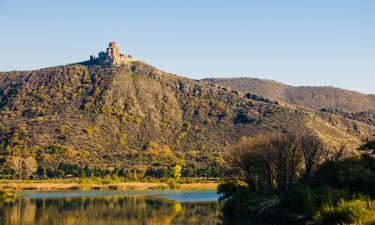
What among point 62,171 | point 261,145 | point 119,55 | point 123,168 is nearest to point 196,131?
point 123,168

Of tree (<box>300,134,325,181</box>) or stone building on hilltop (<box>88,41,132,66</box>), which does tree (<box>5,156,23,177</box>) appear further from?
tree (<box>300,134,325,181</box>)

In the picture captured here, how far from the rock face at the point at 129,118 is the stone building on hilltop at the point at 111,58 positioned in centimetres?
537

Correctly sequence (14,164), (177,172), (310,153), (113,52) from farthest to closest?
1. (113,52)
2. (177,172)
3. (14,164)
4. (310,153)

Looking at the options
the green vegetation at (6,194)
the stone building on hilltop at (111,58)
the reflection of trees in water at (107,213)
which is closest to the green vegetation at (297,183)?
the reflection of trees in water at (107,213)

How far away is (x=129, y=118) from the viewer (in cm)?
13925

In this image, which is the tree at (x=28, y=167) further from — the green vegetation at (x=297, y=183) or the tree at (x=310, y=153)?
the tree at (x=310, y=153)

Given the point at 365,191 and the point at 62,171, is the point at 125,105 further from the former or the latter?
the point at 365,191

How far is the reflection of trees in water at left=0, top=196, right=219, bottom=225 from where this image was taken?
50.2 m

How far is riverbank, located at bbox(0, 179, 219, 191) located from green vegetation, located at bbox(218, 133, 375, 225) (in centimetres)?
4227

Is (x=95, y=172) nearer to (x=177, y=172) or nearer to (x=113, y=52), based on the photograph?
(x=177, y=172)

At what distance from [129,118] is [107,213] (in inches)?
3228

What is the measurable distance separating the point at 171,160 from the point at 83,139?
59.0 ft

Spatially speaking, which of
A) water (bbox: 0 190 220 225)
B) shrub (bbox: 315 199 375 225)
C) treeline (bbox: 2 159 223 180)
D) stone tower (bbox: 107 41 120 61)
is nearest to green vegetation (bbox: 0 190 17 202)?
water (bbox: 0 190 220 225)

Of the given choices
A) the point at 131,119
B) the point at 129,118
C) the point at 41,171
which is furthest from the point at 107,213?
the point at 131,119
